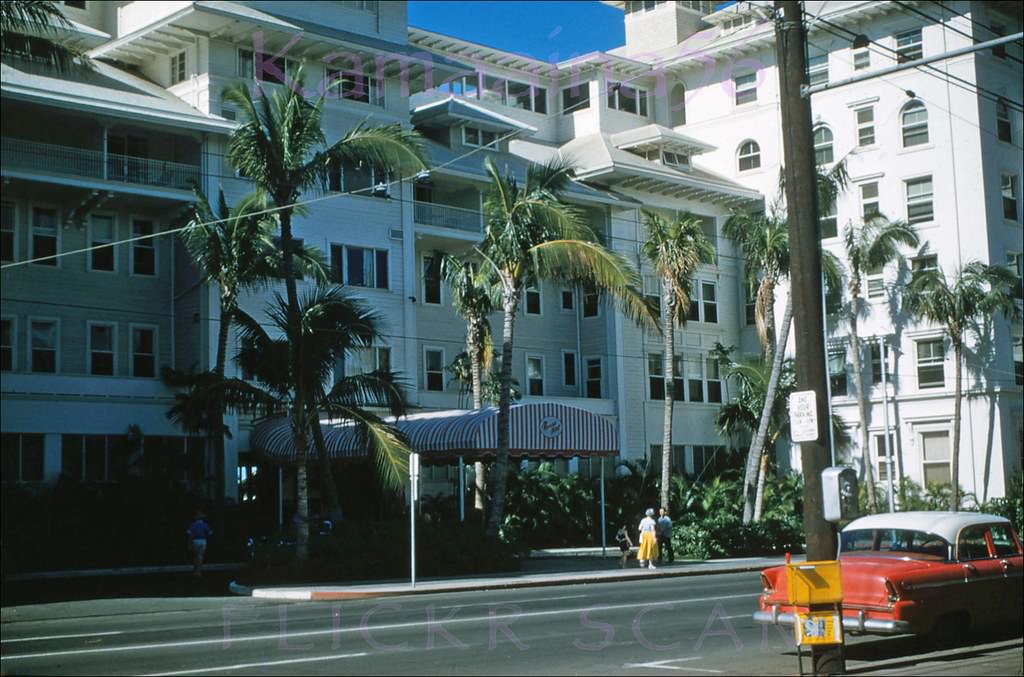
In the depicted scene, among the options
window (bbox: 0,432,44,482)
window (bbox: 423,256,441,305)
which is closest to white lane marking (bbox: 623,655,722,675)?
window (bbox: 0,432,44,482)

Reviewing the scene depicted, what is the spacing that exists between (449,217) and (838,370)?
1832 centimetres

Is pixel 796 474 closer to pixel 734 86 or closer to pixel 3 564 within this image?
pixel 734 86

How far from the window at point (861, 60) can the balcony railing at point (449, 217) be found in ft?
60.6

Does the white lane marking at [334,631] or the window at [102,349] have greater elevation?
the window at [102,349]

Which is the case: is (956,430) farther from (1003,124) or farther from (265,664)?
(265,664)

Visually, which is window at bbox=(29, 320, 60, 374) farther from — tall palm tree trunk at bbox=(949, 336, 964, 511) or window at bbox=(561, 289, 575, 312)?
tall palm tree trunk at bbox=(949, 336, 964, 511)

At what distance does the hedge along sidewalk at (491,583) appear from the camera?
2478cm

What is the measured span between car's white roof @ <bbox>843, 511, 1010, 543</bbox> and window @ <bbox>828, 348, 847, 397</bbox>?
3693 centimetres

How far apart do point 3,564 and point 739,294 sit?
35.3m

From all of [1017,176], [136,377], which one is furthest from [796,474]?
[136,377]

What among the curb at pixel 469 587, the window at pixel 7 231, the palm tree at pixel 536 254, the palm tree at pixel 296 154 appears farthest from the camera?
the window at pixel 7 231

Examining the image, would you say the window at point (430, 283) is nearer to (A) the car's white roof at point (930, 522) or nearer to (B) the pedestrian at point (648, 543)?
(B) the pedestrian at point (648, 543)

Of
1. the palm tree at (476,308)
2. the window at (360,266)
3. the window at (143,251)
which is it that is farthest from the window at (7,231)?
the palm tree at (476,308)

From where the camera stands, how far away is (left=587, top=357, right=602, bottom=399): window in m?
50.8
